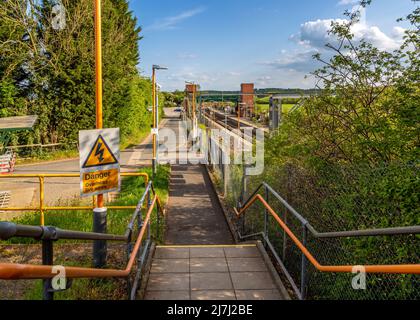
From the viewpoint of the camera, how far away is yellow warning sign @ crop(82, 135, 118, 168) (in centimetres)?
512

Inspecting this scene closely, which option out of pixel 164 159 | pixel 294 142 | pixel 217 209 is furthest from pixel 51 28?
pixel 294 142

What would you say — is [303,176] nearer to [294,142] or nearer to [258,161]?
[294,142]

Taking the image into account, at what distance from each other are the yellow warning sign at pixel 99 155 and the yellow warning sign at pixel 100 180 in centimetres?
13

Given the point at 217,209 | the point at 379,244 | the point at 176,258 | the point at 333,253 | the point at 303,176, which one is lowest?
the point at 217,209

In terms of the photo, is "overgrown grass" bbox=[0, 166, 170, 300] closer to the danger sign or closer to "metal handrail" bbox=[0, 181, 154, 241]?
the danger sign

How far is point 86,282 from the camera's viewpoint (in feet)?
14.6

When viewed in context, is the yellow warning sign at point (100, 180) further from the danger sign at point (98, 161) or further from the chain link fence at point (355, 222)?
the chain link fence at point (355, 222)

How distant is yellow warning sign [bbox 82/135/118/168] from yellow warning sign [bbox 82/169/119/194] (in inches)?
5.0

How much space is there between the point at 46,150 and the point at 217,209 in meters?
14.9

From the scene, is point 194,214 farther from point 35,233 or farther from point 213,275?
point 35,233

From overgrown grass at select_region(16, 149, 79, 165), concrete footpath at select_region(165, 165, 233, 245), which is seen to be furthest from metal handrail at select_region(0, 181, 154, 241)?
overgrown grass at select_region(16, 149, 79, 165)

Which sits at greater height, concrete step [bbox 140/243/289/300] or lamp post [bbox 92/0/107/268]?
lamp post [bbox 92/0/107/268]

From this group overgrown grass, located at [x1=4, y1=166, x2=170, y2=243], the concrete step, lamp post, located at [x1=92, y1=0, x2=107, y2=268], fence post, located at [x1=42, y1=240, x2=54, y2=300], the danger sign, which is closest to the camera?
fence post, located at [x1=42, y1=240, x2=54, y2=300]
